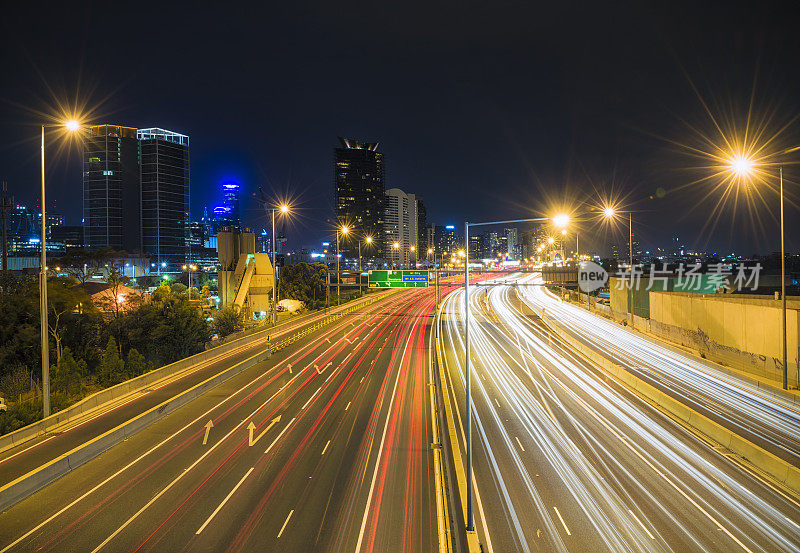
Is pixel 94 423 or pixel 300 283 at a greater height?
pixel 300 283

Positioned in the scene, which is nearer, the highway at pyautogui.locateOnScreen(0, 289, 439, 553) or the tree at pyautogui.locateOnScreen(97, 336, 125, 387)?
the highway at pyautogui.locateOnScreen(0, 289, 439, 553)

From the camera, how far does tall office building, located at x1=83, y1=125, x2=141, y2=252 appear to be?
498 ft

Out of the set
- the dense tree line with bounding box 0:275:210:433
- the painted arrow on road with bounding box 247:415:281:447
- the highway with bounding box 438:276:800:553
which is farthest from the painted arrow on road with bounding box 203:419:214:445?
the highway with bounding box 438:276:800:553

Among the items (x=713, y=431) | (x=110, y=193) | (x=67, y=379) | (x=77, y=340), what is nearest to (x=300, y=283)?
(x=77, y=340)

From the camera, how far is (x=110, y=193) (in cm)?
15238

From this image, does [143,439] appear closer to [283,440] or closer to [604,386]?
[283,440]

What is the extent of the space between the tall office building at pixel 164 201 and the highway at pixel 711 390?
155 metres

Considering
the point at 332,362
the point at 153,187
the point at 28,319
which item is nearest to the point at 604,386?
the point at 332,362

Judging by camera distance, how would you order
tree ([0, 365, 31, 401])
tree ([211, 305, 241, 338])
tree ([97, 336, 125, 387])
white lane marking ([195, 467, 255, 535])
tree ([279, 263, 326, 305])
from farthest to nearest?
tree ([279, 263, 326, 305]), tree ([211, 305, 241, 338]), tree ([97, 336, 125, 387]), tree ([0, 365, 31, 401]), white lane marking ([195, 467, 255, 535])

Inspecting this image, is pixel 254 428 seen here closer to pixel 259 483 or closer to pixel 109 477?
pixel 259 483

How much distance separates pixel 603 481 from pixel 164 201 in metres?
174

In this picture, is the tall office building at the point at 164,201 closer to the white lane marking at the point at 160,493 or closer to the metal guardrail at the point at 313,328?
the metal guardrail at the point at 313,328

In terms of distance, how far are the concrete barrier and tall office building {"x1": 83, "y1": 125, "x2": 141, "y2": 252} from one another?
551 ft

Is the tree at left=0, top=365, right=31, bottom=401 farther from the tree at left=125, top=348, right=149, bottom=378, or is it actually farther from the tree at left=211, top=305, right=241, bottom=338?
the tree at left=211, top=305, right=241, bottom=338
